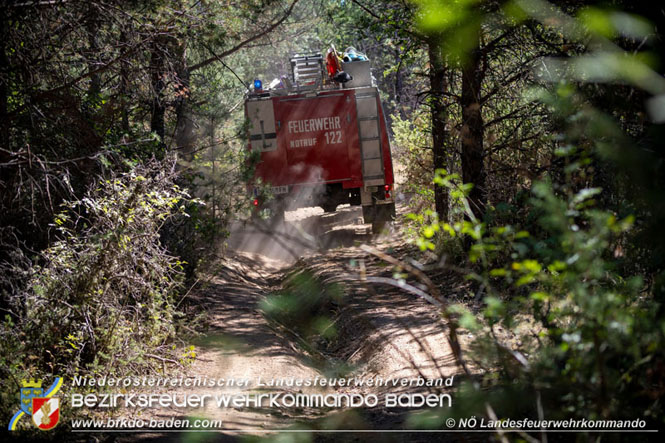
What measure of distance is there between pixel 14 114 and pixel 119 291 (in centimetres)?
218

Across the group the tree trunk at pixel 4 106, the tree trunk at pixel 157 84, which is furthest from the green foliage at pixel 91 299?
the tree trunk at pixel 157 84

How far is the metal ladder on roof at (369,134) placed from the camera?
13.6 meters

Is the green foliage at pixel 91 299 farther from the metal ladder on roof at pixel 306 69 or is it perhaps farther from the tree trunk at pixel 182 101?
the metal ladder on roof at pixel 306 69

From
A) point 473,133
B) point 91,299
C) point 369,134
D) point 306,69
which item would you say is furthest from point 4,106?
point 306,69

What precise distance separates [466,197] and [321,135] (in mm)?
7246

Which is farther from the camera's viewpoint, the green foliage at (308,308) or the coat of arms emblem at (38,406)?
the green foliage at (308,308)

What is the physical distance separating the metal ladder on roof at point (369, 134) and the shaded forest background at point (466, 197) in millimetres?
3625

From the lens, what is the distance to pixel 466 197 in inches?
273

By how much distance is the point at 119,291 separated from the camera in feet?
19.6

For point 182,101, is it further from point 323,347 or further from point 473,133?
point 473,133

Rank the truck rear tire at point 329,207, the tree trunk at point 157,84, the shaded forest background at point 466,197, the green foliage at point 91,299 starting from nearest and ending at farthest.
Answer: the shaded forest background at point 466,197 → the green foliage at point 91,299 → the tree trunk at point 157,84 → the truck rear tire at point 329,207

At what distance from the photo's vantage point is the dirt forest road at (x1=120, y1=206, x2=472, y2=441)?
18.5 feet

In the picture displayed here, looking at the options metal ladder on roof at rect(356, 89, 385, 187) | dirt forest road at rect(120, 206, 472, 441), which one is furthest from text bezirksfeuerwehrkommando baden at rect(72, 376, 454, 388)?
metal ladder on roof at rect(356, 89, 385, 187)

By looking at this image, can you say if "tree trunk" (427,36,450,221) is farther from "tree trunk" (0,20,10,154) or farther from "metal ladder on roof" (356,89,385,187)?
"tree trunk" (0,20,10,154)
